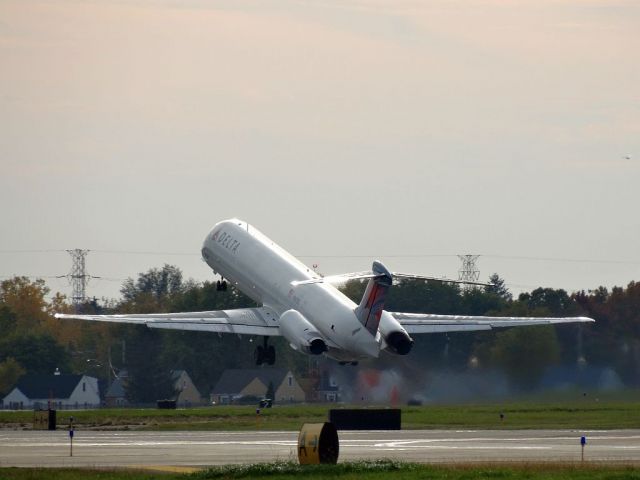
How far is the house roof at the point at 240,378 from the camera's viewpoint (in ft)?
481

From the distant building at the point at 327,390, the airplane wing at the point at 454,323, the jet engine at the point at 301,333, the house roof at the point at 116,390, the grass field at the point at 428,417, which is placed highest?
the airplane wing at the point at 454,323

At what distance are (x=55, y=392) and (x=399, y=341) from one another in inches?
3372

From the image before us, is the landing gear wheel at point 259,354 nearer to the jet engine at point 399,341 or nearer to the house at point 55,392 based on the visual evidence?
the jet engine at point 399,341

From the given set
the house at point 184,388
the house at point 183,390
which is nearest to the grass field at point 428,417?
the house at point 183,390

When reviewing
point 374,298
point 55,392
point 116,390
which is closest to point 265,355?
point 374,298

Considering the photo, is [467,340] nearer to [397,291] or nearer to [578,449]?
[397,291]

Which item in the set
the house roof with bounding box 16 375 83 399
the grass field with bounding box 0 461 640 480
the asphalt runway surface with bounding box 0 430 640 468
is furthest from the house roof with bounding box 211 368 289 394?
the grass field with bounding box 0 461 640 480

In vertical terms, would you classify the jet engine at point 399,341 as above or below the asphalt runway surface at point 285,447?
above

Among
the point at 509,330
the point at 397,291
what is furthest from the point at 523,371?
the point at 397,291

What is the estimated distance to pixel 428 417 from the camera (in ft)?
304

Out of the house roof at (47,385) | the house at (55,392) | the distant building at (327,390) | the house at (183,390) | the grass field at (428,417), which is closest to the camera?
the grass field at (428,417)

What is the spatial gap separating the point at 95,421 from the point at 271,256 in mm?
14684

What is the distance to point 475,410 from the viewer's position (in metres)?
97.8

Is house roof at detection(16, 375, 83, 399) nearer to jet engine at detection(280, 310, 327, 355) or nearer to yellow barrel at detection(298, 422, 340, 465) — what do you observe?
jet engine at detection(280, 310, 327, 355)
